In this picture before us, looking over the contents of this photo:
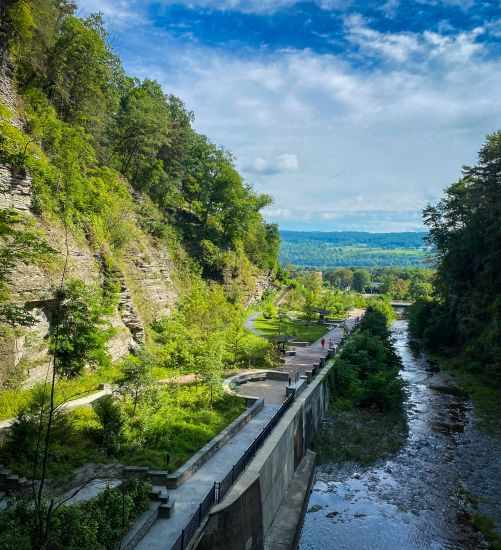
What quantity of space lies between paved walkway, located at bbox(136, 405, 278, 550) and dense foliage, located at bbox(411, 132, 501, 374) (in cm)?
2371

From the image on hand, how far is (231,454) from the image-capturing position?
15.4 m

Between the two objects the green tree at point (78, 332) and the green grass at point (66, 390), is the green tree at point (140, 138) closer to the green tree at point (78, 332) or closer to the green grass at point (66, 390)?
the green tree at point (78, 332)

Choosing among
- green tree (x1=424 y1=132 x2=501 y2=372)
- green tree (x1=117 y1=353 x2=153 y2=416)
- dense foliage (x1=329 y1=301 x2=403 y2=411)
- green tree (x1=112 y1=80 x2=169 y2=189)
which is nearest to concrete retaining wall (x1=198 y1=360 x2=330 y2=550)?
green tree (x1=117 y1=353 x2=153 y2=416)

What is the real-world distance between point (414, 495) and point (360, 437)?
5.57 meters

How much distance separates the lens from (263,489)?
1316 centimetres

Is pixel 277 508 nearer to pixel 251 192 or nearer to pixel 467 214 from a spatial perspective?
pixel 467 214

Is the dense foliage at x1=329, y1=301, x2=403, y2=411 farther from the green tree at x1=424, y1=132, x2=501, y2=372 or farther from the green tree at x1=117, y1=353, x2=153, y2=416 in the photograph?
the green tree at x1=117, y1=353, x2=153, y2=416

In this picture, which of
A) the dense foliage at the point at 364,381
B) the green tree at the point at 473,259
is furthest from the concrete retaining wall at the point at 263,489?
the green tree at the point at 473,259

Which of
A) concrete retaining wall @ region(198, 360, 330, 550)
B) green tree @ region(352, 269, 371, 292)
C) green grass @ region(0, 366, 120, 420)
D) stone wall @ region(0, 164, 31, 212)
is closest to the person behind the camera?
concrete retaining wall @ region(198, 360, 330, 550)

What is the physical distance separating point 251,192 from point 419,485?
1955 inches

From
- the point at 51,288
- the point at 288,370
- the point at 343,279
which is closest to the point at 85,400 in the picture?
the point at 51,288

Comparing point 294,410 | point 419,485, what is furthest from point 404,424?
point 294,410

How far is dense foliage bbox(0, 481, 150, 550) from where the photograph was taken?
310 inches

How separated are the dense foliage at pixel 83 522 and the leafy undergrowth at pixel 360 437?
12.2m
